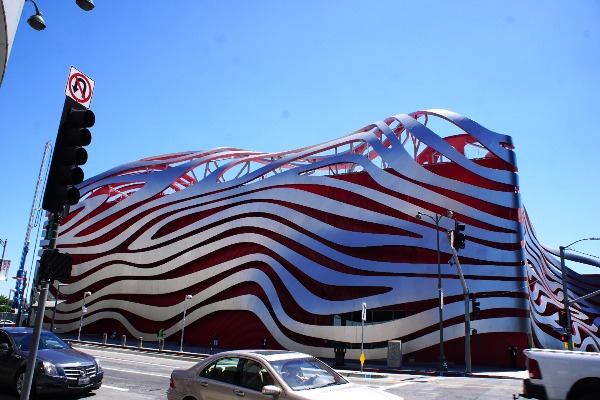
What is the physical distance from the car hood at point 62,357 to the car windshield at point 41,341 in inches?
15.5

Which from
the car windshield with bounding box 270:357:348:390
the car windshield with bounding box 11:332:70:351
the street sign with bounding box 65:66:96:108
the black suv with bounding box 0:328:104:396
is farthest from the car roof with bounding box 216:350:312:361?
the car windshield with bounding box 11:332:70:351

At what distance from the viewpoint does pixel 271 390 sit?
6.21 metres

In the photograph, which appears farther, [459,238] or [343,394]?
[459,238]

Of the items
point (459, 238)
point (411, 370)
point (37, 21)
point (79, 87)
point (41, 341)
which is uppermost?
point (37, 21)

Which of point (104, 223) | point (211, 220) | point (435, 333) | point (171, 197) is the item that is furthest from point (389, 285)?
point (104, 223)

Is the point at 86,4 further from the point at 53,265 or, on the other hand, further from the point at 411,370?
the point at 411,370

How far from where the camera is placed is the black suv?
10180mm

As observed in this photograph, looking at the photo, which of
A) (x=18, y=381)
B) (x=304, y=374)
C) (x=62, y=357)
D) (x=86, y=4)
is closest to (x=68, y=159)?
(x=86, y=4)

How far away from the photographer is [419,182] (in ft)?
112

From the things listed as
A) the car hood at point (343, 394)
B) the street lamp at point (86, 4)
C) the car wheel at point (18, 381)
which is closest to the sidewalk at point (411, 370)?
the car wheel at point (18, 381)

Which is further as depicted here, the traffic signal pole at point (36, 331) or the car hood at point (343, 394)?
the traffic signal pole at point (36, 331)

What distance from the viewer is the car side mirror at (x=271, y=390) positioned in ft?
20.4

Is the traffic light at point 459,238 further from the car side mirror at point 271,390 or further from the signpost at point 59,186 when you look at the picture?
the signpost at point 59,186

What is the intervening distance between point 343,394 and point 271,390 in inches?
37.8
